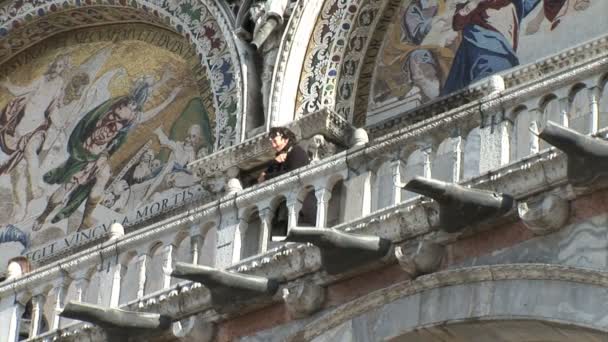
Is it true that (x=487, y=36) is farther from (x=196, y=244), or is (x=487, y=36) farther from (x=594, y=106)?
(x=594, y=106)

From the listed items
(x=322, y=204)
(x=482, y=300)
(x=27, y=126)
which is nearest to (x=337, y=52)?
(x=322, y=204)

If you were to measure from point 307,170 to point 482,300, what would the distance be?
1.77 meters

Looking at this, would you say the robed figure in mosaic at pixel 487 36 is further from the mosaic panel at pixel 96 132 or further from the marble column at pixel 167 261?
the marble column at pixel 167 261

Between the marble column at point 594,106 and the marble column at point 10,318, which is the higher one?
the marble column at point 594,106

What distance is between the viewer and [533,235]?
10.9m

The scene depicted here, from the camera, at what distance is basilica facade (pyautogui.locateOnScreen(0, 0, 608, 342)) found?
35.9ft

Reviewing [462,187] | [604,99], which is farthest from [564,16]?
[462,187]

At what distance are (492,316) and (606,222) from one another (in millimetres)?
745

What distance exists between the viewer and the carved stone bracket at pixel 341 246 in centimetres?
1130

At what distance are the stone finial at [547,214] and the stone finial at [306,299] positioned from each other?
140 cm

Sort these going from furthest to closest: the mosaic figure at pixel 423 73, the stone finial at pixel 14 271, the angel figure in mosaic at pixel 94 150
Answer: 1. the angel figure in mosaic at pixel 94 150
2. the mosaic figure at pixel 423 73
3. the stone finial at pixel 14 271

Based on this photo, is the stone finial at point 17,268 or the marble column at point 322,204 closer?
the marble column at point 322,204

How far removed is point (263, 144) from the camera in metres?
14.4

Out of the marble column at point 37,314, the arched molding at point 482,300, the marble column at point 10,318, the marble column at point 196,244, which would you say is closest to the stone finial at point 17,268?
the marble column at point 10,318
